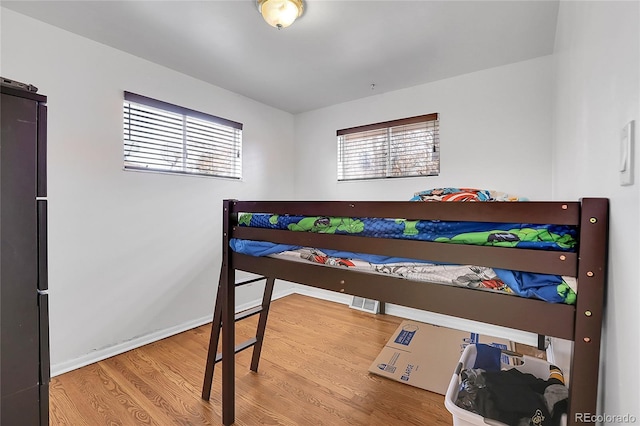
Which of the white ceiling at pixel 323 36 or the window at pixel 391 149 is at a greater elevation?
the white ceiling at pixel 323 36

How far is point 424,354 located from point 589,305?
1724mm

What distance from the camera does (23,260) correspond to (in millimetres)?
871

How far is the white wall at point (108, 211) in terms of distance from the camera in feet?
6.29

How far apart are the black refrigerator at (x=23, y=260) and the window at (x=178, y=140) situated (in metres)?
1.55

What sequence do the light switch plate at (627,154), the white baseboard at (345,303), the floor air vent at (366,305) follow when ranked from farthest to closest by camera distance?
the floor air vent at (366,305) < the white baseboard at (345,303) < the light switch plate at (627,154)

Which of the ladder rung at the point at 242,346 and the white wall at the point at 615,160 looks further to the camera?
the ladder rung at the point at 242,346

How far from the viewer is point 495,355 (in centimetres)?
149

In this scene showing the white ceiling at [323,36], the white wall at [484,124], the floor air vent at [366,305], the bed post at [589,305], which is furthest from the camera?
the floor air vent at [366,305]

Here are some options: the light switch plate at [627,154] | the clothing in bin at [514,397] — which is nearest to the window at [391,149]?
the clothing in bin at [514,397]

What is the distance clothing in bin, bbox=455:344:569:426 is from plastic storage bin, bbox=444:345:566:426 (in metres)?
0.02

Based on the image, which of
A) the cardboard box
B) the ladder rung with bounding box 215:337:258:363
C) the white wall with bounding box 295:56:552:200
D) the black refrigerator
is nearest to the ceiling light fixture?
the black refrigerator

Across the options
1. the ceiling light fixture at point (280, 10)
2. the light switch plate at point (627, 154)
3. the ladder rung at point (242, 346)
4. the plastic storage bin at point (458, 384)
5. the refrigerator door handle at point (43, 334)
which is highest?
the ceiling light fixture at point (280, 10)

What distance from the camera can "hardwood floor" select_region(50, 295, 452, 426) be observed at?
1.56 metres

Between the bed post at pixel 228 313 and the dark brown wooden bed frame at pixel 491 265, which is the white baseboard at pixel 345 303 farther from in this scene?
the dark brown wooden bed frame at pixel 491 265
